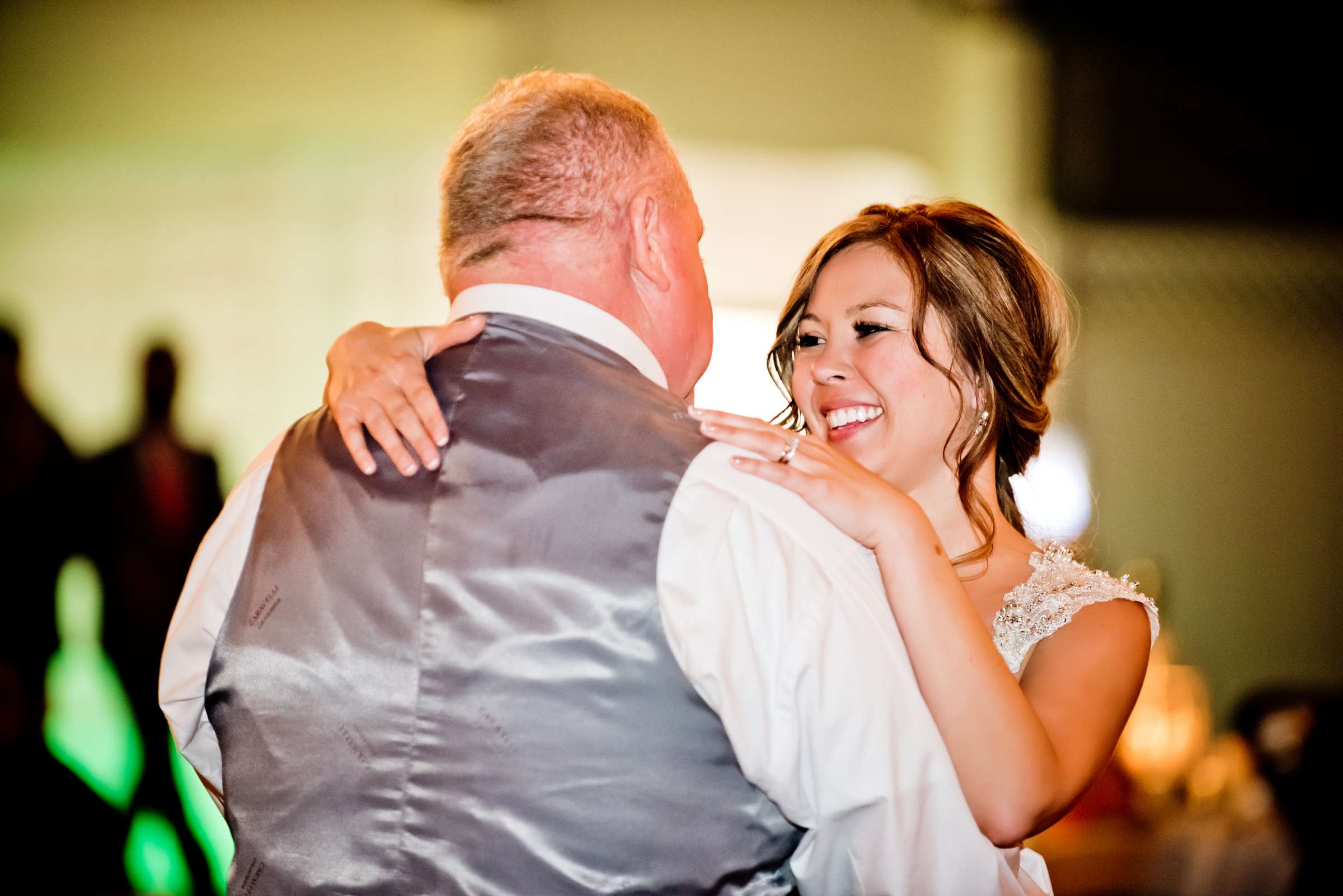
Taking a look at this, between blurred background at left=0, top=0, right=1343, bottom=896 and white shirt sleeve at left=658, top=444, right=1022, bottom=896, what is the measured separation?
6.20ft

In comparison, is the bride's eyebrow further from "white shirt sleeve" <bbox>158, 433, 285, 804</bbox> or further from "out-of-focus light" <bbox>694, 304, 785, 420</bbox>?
"out-of-focus light" <bbox>694, 304, 785, 420</bbox>

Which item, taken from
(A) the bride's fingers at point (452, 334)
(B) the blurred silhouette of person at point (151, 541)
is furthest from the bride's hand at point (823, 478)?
(B) the blurred silhouette of person at point (151, 541)

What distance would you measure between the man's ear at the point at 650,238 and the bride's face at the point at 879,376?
0.58m

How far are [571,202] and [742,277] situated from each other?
4.08 meters

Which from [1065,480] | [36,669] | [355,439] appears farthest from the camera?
[1065,480]

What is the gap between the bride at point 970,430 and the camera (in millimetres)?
1303

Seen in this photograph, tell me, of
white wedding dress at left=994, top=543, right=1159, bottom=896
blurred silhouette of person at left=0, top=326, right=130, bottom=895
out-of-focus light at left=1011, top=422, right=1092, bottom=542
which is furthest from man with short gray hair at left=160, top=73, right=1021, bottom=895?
out-of-focus light at left=1011, top=422, right=1092, bottom=542

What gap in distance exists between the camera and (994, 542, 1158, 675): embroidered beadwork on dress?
167cm

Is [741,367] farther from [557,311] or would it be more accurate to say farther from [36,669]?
[557,311]

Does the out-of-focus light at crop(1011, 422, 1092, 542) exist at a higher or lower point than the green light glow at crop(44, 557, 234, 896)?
higher

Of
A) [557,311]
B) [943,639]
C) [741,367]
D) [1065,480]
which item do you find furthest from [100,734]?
[1065,480]

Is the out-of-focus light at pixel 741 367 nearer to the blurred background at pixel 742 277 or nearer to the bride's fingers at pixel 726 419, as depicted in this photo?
the blurred background at pixel 742 277

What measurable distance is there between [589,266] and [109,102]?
440 centimetres

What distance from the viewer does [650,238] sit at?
50.7 inches
